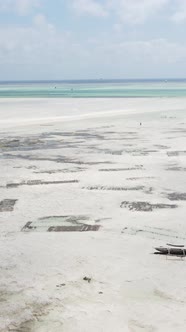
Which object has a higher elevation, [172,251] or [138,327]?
[172,251]

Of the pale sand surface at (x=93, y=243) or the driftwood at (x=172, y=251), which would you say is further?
the driftwood at (x=172, y=251)

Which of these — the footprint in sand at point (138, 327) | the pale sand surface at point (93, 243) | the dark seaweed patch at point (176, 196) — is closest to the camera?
the footprint in sand at point (138, 327)

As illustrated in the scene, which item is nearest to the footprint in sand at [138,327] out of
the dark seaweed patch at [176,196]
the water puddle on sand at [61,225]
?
the water puddle on sand at [61,225]

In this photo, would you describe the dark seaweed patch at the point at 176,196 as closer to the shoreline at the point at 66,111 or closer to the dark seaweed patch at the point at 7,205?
the dark seaweed patch at the point at 7,205

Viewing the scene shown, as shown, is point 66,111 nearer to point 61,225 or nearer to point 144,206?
point 144,206

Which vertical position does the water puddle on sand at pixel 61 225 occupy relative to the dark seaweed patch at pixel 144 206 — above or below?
below

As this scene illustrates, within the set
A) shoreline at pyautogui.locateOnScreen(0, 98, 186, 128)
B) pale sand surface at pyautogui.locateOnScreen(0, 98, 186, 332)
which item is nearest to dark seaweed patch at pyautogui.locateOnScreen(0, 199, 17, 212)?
pale sand surface at pyautogui.locateOnScreen(0, 98, 186, 332)

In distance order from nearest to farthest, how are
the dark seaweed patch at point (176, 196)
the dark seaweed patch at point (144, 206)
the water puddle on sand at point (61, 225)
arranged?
the water puddle on sand at point (61, 225) → the dark seaweed patch at point (144, 206) → the dark seaweed patch at point (176, 196)

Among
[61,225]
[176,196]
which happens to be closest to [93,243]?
[61,225]
